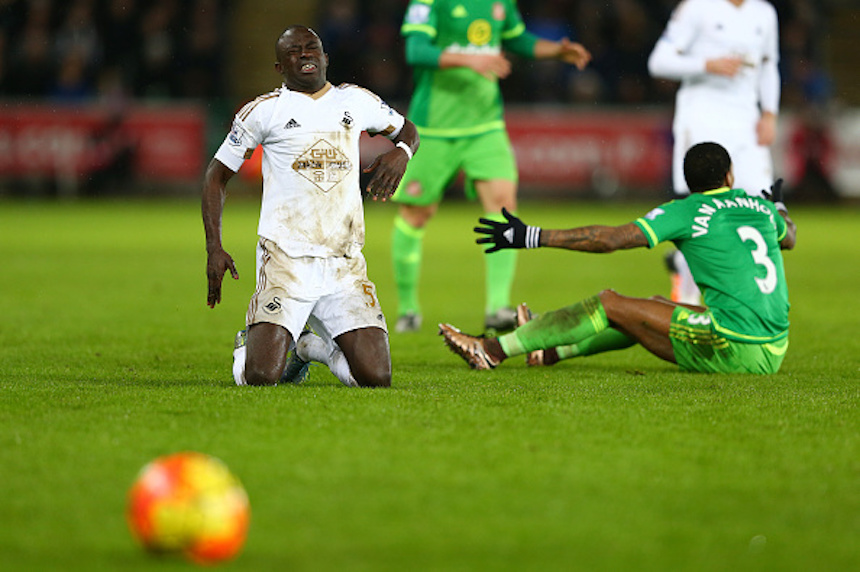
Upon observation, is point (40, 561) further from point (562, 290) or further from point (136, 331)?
point (562, 290)

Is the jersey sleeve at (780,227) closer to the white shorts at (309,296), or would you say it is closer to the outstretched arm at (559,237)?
the outstretched arm at (559,237)

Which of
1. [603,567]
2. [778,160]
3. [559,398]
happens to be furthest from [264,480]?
[778,160]

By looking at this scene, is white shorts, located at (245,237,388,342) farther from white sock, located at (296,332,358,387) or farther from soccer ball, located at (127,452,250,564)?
soccer ball, located at (127,452,250,564)

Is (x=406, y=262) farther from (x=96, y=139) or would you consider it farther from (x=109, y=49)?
(x=109, y=49)

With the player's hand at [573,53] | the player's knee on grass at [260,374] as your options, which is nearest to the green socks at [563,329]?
the player's knee on grass at [260,374]

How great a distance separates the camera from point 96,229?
56.0 feet

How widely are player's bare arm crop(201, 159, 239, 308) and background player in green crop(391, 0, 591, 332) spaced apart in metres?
2.80

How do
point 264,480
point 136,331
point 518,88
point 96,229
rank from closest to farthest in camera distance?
point 264,480
point 136,331
point 96,229
point 518,88

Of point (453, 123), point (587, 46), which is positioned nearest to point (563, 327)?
point (453, 123)

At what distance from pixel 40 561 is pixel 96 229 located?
47.1 ft

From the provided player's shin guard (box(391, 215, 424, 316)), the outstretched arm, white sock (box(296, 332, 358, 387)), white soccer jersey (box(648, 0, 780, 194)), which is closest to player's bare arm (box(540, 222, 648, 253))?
the outstretched arm

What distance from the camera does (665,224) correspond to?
6.12 meters

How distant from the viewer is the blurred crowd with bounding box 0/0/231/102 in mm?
22891

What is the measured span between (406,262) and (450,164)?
75 cm
